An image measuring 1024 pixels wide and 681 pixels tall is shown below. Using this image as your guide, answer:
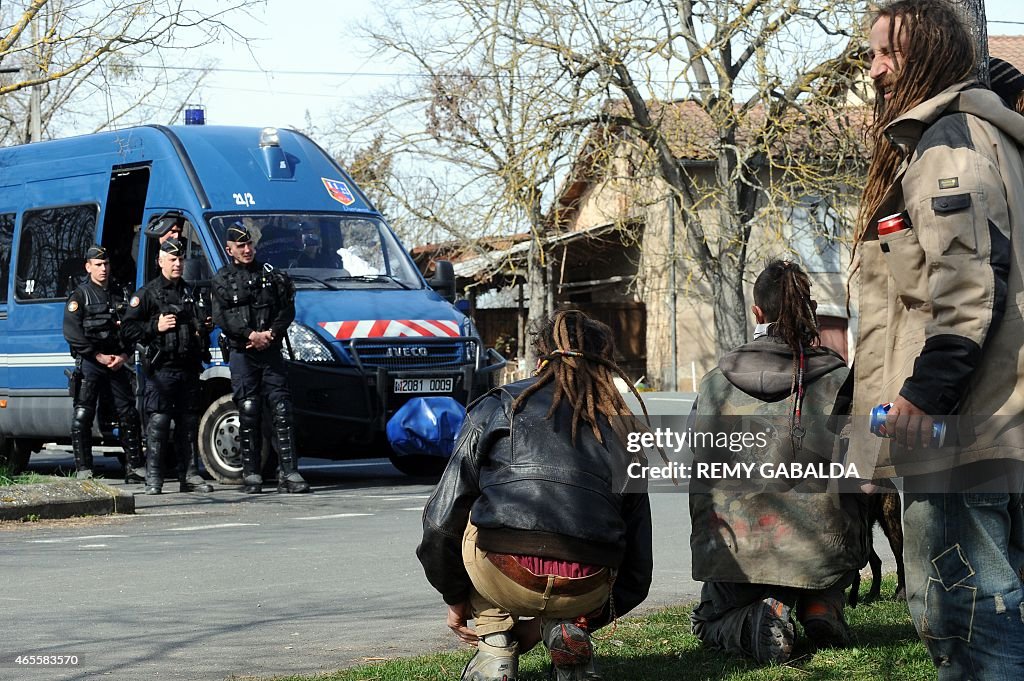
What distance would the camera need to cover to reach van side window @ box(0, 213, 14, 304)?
46.2ft

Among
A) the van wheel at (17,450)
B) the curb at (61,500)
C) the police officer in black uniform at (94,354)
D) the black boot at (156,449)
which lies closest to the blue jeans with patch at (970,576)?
the curb at (61,500)

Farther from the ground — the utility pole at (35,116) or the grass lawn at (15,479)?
the utility pole at (35,116)

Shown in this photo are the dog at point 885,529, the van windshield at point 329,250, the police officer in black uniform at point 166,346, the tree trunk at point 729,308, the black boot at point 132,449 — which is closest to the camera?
the dog at point 885,529

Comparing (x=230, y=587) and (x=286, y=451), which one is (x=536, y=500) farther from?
(x=286, y=451)

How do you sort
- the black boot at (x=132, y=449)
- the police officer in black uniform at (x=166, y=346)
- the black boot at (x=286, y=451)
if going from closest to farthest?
1. the black boot at (x=286, y=451)
2. the police officer in black uniform at (x=166, y=346)
3. the black boot at (x=132, y=449)

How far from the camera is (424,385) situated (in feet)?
40.0

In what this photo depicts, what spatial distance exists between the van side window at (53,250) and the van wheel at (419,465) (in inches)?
135

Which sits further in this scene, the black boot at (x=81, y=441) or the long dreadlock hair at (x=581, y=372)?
the black boot at (x=81, y=441)

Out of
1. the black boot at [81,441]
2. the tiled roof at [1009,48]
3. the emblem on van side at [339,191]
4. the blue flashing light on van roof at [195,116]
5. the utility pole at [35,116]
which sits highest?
the tiled roof at [1009,48]

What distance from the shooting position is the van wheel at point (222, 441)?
12227 mm

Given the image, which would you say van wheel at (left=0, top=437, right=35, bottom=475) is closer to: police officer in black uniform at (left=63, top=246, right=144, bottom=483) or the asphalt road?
police officer in black uniform at (left=63, top=246, right=144, bottom=483)

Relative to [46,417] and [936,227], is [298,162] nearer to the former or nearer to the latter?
[46,417]

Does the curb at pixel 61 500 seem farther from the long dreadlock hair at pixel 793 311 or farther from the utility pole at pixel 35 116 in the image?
the utility pole at pixel 35 116

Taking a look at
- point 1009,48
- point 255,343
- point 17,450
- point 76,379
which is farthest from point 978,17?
point 1009,48
